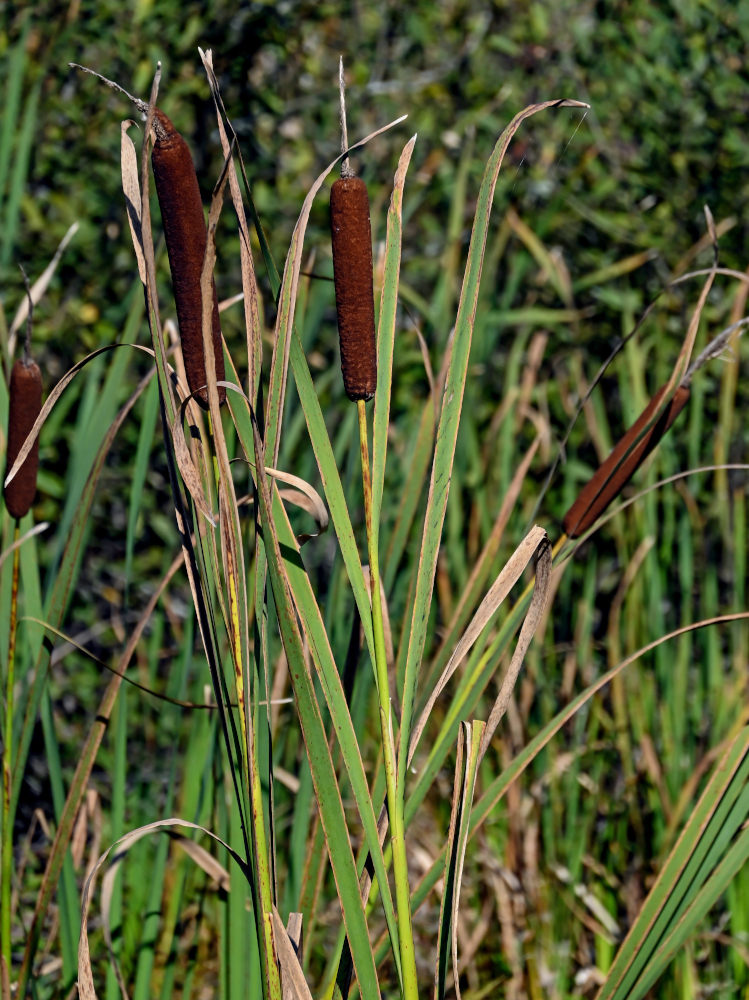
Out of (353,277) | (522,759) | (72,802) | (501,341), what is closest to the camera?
(353,277)

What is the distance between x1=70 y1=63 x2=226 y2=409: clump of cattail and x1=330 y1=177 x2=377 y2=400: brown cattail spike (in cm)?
8

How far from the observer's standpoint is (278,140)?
6.50ft

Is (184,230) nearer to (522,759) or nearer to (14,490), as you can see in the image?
(14,490)

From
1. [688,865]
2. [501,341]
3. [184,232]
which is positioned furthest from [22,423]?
[501,341]

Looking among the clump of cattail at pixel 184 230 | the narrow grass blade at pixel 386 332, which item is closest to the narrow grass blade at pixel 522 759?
the narrow grass blade at pixel 386 332

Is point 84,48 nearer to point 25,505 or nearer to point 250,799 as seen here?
point 25,505

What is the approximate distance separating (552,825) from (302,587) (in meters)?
1.04

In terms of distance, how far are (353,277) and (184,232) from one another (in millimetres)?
101

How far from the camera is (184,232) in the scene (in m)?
0.58

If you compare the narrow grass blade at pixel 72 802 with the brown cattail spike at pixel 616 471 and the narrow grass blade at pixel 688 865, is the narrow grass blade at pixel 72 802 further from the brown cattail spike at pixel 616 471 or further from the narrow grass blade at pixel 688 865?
the narrow grass blade at pixel 688 865

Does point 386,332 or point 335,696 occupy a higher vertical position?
point 386,332

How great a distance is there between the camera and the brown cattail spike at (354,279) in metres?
0.57

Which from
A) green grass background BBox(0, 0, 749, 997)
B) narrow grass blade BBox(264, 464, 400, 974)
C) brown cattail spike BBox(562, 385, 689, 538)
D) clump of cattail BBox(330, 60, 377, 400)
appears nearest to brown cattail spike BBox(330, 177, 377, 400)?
clump of cattail BBox(330, 60, 377, 400)

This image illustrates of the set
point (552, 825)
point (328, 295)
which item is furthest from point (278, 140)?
point (552, 825)
